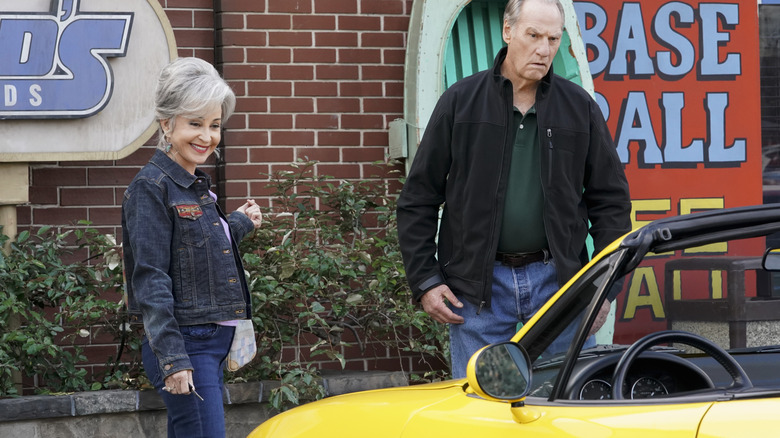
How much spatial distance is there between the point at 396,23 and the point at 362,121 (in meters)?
0.62

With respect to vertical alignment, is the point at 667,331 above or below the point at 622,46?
below

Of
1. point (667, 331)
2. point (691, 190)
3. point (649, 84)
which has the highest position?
point (649, 84)

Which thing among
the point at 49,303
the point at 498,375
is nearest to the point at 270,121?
the point at 49,303

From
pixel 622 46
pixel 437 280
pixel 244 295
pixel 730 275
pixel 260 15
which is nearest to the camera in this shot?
pixel 730 275

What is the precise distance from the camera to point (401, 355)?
21.4ft

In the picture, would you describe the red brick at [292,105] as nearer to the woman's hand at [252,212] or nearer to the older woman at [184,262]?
the woman's hand at [252,212]

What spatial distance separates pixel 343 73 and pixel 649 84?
1.94 m

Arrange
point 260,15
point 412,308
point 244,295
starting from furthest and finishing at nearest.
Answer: point 260,15
point 412,308
point 244,295

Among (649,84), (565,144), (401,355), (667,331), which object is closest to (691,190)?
(649,84)

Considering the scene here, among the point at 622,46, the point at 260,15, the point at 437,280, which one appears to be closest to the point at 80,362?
the point at 260,15

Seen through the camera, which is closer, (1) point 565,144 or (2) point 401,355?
(1) point 565,144

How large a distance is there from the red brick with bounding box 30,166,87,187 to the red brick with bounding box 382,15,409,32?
6.31 ft

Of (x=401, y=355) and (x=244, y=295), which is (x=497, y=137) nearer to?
(x=244, y=295)

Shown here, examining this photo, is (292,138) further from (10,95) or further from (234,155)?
(10,95)
